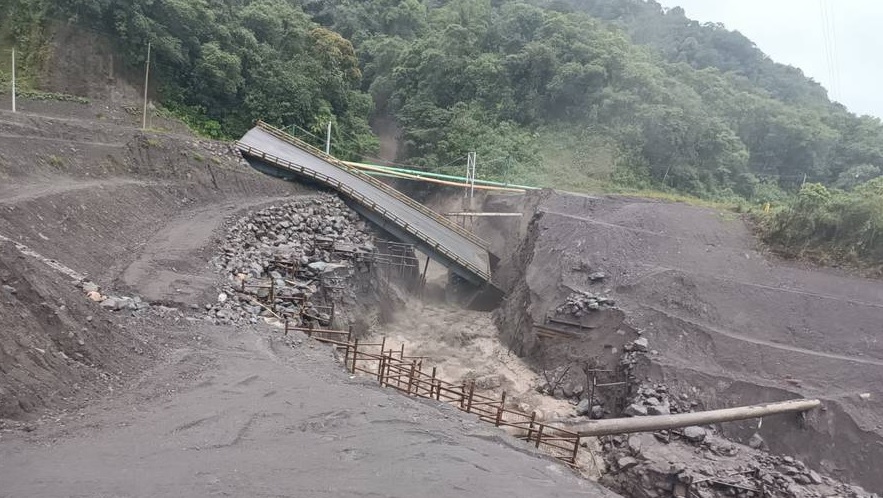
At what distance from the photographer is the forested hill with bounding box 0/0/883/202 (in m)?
36.3

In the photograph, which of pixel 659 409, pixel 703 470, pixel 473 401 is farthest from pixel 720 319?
pixel 473 401

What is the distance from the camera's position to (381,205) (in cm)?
2644

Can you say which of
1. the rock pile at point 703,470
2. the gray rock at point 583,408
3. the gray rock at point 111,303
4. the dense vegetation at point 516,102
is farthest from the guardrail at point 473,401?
the dense vegetation at point 516,102

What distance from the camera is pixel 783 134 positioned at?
149ft

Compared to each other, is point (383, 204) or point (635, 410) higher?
point (383, 204)

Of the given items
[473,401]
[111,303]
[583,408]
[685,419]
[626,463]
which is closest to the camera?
[111,303]

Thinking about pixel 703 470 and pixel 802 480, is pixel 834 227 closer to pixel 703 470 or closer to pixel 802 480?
pixel 802 480

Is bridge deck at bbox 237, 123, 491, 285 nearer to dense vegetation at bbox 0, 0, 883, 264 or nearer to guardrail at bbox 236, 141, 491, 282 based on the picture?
guardrail at bbox 236, 141, 491, 282

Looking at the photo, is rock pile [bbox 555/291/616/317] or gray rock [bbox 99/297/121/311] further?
rock pile [bbox 555/291/616/317]

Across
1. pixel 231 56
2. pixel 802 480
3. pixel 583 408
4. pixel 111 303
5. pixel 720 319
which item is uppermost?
pixel 231 56

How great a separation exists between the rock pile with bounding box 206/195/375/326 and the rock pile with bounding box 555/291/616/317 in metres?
8.34

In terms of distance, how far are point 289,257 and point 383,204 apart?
25.4ft

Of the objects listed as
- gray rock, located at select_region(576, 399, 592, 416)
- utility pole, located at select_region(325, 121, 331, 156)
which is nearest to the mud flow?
gray rock, located at select_region(576, 399, 592, 416)

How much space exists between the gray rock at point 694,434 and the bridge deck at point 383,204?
41.7 feet
